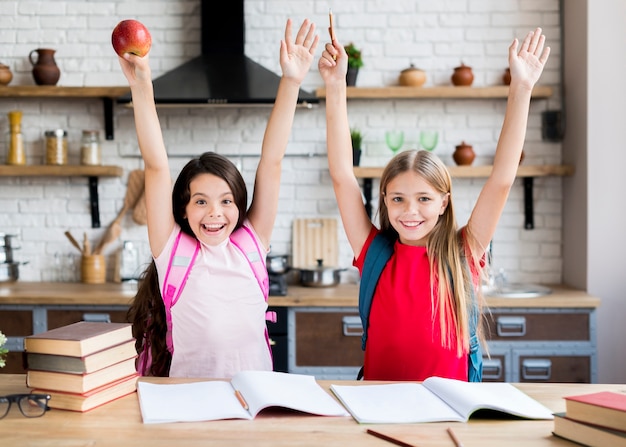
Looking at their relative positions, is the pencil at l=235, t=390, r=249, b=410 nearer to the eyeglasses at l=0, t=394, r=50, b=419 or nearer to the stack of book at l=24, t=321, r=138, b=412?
the stack of book at l=24, t=321, r=138, b=412

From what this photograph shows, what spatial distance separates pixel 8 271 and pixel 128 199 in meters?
0.73

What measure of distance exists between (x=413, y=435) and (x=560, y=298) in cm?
217

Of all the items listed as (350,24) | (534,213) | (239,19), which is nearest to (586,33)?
(534,213)

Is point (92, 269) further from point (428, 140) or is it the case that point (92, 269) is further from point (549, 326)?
point (549, 326)

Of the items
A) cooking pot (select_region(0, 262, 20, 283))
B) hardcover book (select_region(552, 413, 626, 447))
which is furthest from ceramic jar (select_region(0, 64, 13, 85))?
hardcover book (select_region(552, 413, 626, 447))

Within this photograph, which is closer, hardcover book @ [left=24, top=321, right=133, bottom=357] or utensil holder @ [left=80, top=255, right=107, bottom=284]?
hardcover book @ [left=24, top=321, right=133, bottom=357]

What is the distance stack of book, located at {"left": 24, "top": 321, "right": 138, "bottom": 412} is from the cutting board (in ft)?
7.51

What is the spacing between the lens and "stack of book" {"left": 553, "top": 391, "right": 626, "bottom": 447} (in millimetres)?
1176

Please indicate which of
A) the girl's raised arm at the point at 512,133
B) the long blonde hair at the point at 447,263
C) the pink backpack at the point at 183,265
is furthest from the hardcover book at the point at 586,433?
the pink backpack at the point at 183,265

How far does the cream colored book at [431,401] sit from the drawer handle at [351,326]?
162 cm

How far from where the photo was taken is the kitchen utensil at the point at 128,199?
3.78 metres

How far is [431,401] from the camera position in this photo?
1.44 metres

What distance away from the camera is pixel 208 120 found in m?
3.79

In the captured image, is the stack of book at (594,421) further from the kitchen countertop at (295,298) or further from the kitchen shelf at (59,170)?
the kitchen shelf at (59,170)
